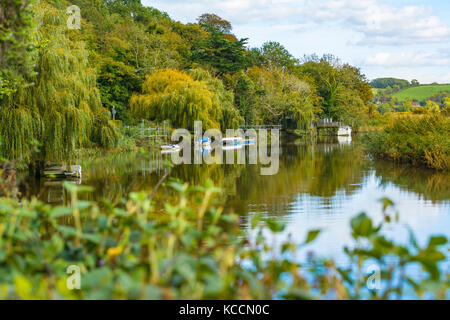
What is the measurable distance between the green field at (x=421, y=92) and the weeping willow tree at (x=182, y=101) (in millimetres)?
63690

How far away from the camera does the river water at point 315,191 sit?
7.83 meters

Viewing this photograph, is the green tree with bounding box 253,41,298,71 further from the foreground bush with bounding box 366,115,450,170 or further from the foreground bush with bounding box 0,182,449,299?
the foreground bush with bounding box 0,182,449,299

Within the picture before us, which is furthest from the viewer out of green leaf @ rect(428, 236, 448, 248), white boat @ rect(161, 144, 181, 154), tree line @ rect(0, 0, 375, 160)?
white boat @ rect(161, 144, 181, 154)

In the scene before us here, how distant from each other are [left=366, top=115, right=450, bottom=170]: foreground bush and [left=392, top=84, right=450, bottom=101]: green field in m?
72.8

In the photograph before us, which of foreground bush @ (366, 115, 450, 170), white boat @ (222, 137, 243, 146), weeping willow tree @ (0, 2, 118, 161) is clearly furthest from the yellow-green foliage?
weeping willow tree @ (0, 2, 118, 161)

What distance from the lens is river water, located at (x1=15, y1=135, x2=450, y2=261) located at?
7.83 metres

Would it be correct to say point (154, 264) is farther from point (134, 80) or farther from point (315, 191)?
point (134, 80)

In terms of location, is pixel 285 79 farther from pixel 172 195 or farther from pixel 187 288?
pixel 187 288

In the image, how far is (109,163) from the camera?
60.9ft

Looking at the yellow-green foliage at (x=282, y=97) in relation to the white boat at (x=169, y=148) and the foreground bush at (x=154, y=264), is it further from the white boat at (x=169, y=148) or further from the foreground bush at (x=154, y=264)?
the foreground bush at (x=154, y=264)

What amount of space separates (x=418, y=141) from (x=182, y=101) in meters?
16.3

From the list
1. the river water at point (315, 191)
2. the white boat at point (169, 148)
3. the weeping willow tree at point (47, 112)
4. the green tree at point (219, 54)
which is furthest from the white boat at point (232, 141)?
the weeping willow tree at point (47, 112)

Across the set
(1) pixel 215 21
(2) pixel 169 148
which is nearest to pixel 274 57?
(1) pixel 215 21
